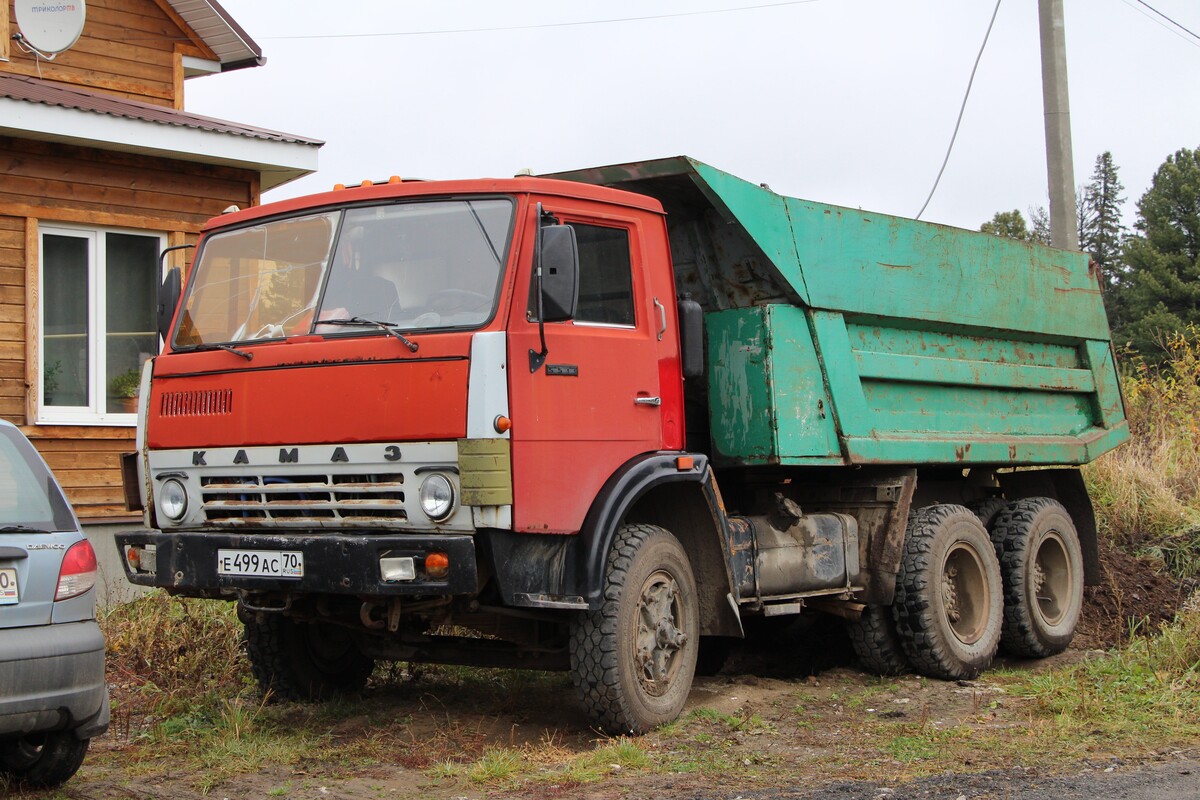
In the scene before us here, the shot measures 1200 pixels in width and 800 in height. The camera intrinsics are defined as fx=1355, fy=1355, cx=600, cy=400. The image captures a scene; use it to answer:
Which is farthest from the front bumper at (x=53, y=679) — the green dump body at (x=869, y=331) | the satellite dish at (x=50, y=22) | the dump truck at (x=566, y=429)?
the satellite dish at (x=50, y=22)

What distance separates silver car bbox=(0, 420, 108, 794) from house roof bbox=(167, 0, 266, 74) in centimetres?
922

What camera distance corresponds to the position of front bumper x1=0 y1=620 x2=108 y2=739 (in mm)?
4848

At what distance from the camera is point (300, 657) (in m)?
7.44

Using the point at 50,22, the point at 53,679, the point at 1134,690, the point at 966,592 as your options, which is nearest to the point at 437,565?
the point at 53,679

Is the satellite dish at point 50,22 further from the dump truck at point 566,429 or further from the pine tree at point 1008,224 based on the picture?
the pine tree at point 1008,224

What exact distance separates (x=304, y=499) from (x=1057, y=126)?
904cm

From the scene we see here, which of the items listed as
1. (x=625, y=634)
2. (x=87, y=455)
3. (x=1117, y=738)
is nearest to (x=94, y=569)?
(x=625, y=634)

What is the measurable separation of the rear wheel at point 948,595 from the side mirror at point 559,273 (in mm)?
3587

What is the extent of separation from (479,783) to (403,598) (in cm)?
96

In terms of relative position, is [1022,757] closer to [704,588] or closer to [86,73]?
[704,588]

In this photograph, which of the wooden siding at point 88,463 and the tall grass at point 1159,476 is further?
the tall grass at point 1159,476

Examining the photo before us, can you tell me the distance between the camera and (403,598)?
615cm

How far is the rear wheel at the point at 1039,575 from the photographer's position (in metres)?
9.29

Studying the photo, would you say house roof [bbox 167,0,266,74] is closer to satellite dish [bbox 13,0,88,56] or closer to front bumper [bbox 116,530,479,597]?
satellite dish [bbox 13,0,88,56]
